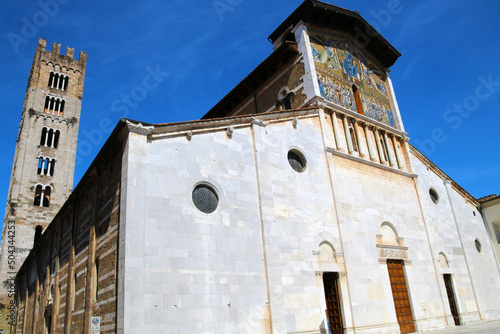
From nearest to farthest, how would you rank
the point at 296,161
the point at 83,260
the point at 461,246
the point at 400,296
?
the point at 83,260 → the point at 296,161 → the point at 400,296 → the point at 461,246

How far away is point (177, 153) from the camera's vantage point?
37.1 ft

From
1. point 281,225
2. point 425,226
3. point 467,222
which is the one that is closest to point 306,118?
point 281,225

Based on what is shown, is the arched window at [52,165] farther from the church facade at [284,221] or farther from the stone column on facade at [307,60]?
the stone column on facade at [307,60]

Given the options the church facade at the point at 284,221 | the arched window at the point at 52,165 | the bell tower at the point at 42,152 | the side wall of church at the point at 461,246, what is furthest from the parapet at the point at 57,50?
the side wall of church at the point at 461,246

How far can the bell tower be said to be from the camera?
3139cm

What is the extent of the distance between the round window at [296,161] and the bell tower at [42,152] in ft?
87.0

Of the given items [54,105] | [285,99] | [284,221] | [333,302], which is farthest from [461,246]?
[54,105]

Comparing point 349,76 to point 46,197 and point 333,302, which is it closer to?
point 333,302

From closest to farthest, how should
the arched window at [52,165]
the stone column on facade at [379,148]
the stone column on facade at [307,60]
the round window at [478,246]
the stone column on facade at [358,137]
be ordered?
1. the stone column on facade at [307,60]
2. the stone column on facade at [358,137]
3. the stone column on facade at [379,148]
4. the round window at [478,246]
5. the arched window at [52,165]

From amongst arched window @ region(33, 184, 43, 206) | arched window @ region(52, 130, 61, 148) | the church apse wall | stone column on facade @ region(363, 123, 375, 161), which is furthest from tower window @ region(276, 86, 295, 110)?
arched window @ region(52, 130, 61, 148)

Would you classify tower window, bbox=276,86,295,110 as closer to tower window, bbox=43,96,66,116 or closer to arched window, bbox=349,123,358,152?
arched window, bbox=349,123,358,152

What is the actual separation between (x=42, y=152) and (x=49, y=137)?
7.25 feet

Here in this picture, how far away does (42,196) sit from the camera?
3434 cm

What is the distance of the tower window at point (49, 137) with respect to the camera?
121 feet
